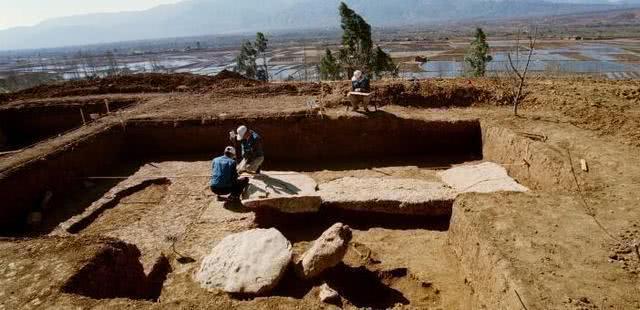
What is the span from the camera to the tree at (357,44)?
→ 30.8 m

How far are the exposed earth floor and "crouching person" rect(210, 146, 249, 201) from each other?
1.80 feet

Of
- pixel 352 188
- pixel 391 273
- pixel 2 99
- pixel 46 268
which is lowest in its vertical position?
pixel 391 273

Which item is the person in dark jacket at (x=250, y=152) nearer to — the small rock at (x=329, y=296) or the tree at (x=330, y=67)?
the small rock at (x=329, y=296)

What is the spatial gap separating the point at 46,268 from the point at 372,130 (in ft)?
31.9

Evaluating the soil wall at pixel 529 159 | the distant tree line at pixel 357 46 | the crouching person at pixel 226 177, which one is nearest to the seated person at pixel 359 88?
the soil wall at pixel 529 159

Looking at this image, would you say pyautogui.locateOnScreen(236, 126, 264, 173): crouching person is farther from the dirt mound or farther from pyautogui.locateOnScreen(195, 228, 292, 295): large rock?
the dirt mound

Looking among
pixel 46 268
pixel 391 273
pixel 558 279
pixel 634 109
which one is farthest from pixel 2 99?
pixel 634 109

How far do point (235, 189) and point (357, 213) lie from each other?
10.1 ft

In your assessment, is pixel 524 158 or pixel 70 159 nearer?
pixel 524 158

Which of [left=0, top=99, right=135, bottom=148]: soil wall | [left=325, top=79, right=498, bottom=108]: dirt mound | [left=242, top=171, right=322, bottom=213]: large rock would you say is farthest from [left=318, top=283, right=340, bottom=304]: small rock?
[left=0, top=99, right=135, bottom=148]: soil wall

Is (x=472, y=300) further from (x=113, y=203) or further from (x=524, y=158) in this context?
(x=113, y=203)

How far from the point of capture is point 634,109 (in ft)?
35.4

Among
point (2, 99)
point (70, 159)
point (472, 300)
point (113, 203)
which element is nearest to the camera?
point (472, 300)

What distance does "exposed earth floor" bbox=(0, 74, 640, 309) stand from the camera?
5.54 metres
